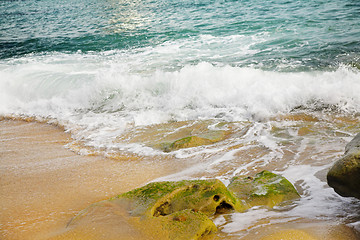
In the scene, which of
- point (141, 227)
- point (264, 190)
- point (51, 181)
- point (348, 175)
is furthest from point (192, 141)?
point (348, 175)

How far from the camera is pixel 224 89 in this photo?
24.5 ft

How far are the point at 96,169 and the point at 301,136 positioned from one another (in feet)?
10.4

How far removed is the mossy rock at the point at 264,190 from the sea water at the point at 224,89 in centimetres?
14

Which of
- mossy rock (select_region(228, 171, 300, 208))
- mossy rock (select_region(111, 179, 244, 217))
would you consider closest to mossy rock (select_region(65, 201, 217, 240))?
mossy rock (select_region(111, 179, 244, 217))

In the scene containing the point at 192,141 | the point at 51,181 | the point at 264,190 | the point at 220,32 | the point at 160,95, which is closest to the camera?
the point at 264,190

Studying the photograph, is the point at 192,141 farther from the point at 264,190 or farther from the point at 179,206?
the point at 179,206

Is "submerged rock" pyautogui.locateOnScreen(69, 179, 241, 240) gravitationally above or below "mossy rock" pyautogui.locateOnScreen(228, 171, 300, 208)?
above

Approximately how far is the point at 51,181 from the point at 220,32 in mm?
10964

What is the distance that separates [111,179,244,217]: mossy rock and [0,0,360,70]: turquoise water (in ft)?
21.3

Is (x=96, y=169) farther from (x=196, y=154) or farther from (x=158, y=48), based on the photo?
(x=158, y=48)

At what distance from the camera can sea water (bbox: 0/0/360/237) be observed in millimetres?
4270

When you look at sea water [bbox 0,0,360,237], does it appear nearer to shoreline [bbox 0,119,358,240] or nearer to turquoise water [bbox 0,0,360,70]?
turquoise water [bbox 0,0,360,70]

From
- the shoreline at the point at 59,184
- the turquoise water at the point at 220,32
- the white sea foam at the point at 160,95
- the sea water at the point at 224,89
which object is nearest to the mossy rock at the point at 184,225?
the shoreline at the point at 59,184

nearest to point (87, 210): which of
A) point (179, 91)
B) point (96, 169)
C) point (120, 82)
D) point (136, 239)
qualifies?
point (136, 239)
